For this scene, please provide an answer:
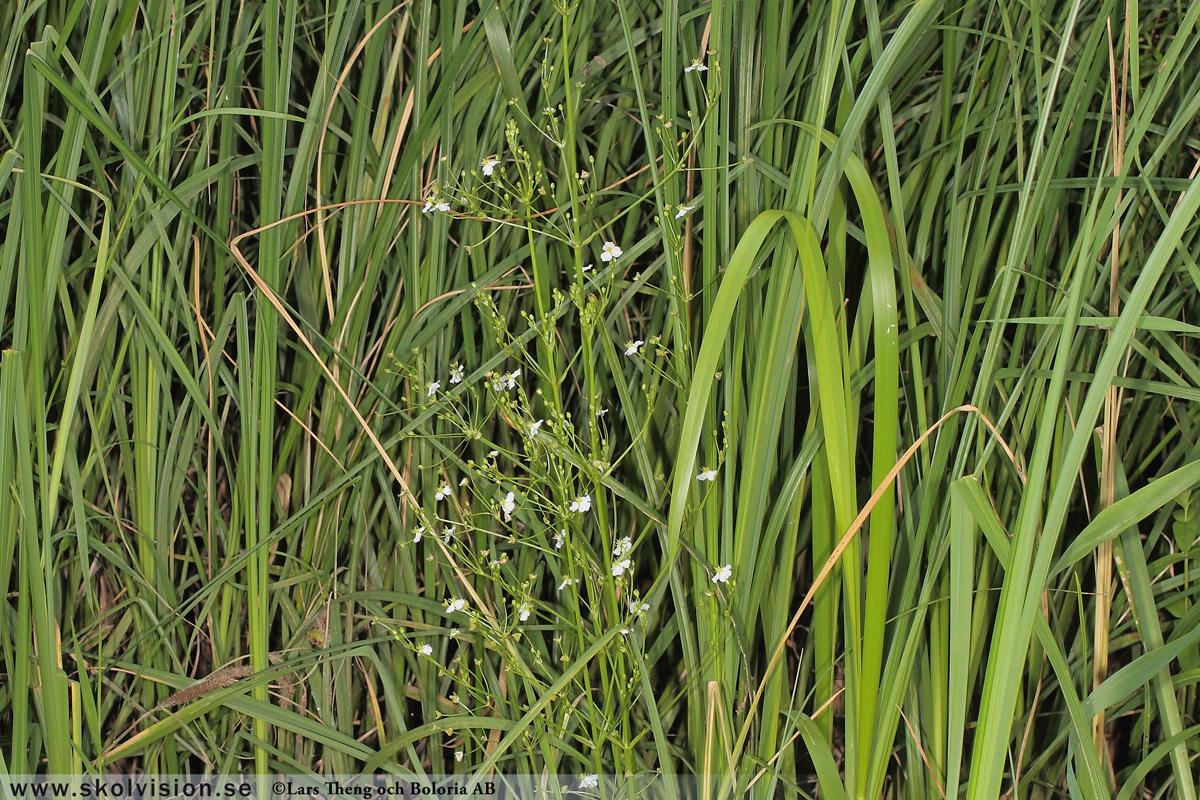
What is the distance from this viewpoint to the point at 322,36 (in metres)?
1.04

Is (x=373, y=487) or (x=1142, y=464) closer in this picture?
(x=1142, y=464)

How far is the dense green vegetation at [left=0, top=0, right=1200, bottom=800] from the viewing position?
27.6 inches

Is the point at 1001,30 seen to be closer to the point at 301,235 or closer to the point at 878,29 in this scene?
the point at 878,29

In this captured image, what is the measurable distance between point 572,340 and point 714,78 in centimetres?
31

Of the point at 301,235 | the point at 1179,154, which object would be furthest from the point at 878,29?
the point at 301,235

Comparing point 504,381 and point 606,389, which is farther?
point 606,389

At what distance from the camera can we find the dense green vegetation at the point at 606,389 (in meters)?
0.70

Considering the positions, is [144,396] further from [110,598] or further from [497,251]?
[497,251]

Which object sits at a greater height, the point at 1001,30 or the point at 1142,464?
the point at 1001,30

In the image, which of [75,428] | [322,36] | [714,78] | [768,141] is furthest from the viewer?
[322,36]

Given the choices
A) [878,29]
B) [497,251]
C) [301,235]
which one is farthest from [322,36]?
[878,29]

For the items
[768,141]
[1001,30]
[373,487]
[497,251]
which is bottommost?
[373,487]

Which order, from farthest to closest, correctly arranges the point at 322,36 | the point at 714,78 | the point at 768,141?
the point at 322,36 → the point at 768,141 → the point at 714,78

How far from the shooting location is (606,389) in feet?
2.93
